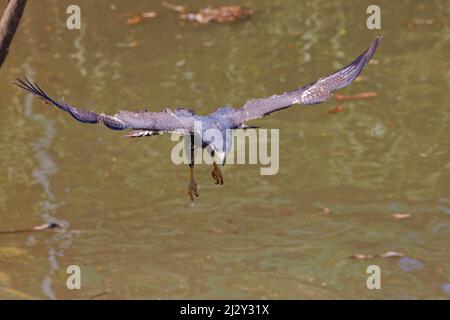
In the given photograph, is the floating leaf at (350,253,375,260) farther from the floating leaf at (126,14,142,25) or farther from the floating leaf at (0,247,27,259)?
the floating leaf at (126,14,142,25)

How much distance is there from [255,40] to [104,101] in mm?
1613

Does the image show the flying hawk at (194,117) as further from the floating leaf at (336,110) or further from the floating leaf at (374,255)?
the floating leaf at (336,110)

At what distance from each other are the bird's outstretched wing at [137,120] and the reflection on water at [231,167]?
254 centimetres

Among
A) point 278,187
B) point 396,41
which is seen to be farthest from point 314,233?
point 396,41

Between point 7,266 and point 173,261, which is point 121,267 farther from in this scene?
point 7,266

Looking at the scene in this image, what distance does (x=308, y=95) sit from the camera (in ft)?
12.5

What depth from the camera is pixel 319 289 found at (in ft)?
19.2

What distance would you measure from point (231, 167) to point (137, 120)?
3.76 metres

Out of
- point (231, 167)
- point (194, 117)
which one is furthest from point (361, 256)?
point (194, 117)

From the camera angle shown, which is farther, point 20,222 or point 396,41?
point 396,41

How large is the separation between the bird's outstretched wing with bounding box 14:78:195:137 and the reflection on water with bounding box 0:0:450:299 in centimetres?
254

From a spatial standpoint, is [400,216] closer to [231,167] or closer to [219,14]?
[231,167]

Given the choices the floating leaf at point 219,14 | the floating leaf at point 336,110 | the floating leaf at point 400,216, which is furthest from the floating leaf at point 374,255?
the floating leaf at point 219,14

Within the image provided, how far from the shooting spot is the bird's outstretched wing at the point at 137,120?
3340 millimetres
